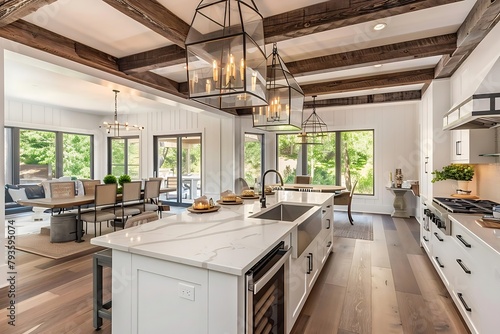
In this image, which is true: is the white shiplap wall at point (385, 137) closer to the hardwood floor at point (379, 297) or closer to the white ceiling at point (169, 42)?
the white ceiling at point (169, 42)

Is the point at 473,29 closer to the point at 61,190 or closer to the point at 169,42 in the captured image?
the point at 169,42

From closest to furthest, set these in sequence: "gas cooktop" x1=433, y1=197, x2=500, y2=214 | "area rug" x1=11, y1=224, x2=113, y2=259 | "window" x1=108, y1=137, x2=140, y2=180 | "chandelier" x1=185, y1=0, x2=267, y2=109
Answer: "chandelier" x1=185, y1=0, x2=267, y2=109 → "gas cooktop" x1=433, y1=197, x2=500, y2=214 → "area rug" x1=11, y1=224, x2=113, y2=259 → "window" x1=108, y1=137, x2=140, y2=180

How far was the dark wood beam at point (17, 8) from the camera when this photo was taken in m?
2.21

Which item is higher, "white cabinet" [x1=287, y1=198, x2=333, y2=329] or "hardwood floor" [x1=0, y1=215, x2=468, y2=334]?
"white cabinet" [x1=287, y1=198, x2=333, y2=329]

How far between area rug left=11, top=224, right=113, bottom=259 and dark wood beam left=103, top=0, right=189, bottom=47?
3.30 metres

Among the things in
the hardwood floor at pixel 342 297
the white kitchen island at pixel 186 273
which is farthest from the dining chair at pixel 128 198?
the white kitchen island at pixel 186 273

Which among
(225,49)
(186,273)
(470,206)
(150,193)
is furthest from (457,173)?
(150,193)

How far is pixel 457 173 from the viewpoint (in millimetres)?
3242

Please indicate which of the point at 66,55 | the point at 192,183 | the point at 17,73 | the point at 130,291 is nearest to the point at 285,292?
the point at 130,291

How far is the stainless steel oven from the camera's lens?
128 centimetres

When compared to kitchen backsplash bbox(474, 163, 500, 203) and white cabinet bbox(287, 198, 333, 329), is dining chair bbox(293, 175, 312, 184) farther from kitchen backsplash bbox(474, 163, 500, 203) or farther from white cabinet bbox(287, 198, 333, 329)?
white cabinet bbox(287, 198, 333, 329)

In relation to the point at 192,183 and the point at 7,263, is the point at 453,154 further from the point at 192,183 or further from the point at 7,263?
the point at 192,183

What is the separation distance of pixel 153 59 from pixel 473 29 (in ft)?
12.4

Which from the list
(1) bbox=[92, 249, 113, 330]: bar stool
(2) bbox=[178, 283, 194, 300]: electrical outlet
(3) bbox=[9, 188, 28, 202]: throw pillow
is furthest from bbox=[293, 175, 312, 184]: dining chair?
(3) bbox=[9, 188, 28, 202]: throw pillow
